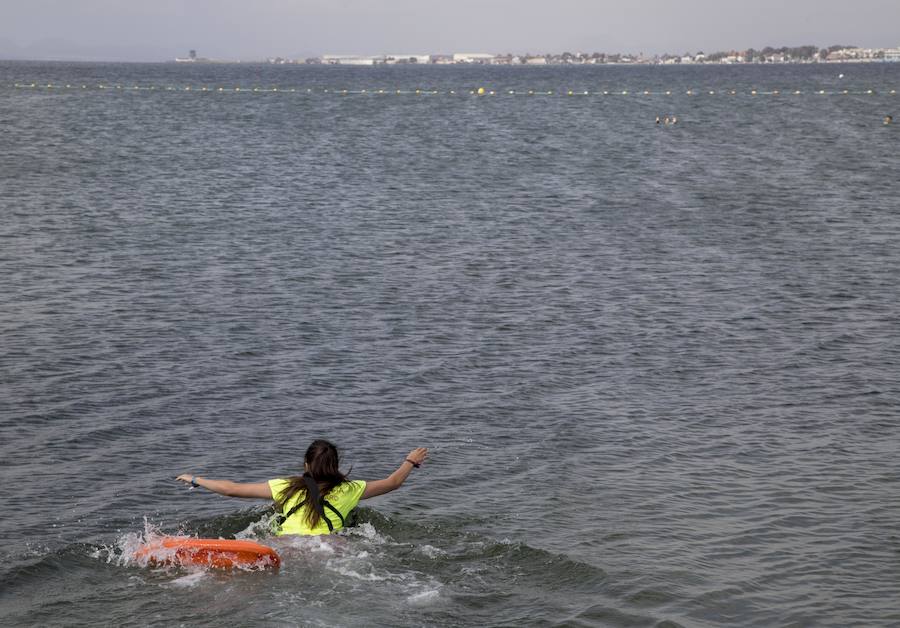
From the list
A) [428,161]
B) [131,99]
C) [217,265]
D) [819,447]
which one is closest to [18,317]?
[217,265]

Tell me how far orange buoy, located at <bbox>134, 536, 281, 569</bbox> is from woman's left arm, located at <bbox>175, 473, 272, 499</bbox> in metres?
0.56

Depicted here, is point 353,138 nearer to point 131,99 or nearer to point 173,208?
point 173,208

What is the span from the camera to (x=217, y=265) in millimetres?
34281

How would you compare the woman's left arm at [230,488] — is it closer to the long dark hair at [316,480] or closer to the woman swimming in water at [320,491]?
the woman swimming in water at [320,491]

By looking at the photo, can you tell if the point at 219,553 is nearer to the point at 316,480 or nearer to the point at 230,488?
the point at 230,488

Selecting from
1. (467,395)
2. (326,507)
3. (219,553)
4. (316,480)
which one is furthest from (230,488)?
(467,395)

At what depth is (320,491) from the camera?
1380 cm

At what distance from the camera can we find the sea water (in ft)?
45.0

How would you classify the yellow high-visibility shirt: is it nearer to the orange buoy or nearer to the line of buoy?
the orange buoy

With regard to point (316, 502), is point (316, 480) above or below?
above

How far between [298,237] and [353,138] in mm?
41870

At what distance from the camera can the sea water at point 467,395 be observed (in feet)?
45.0

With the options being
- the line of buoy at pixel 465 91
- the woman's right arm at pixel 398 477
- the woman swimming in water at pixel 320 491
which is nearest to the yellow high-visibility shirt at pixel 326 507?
the woman swimming in water at pixel 320 491

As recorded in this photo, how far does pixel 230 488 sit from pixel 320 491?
3.74 ft
